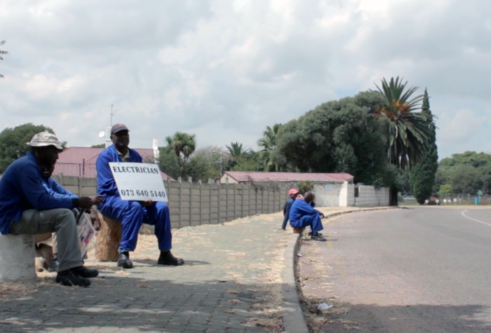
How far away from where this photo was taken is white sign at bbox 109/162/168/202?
7.62m

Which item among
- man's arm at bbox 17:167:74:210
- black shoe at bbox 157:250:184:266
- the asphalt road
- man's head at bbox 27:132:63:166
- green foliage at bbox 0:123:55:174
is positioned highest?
green foliage at bbox 0:123:55:174

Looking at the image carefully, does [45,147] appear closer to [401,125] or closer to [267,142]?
[401,125]

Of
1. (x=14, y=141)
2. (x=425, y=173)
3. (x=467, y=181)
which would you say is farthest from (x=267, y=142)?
(x=467, y=181)

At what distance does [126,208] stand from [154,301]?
93.8 inches

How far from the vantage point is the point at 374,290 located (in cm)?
745

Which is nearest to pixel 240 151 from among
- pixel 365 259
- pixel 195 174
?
pixel 195 174

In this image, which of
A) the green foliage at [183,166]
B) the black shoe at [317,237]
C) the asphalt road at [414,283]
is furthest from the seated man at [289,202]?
the green foliage at [183,166]

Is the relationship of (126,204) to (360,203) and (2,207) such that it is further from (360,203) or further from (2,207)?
(360,203)

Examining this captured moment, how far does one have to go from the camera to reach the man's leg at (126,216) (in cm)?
741

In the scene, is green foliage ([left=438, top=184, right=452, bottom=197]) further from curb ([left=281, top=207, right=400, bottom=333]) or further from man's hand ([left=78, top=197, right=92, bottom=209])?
man's hand ([left=78, top=197, right=92, bottom=209])

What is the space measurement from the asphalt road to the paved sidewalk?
A: 3.06ft

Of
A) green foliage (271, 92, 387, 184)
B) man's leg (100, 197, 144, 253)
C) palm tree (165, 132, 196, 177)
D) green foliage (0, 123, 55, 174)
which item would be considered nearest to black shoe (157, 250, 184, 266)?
man's leg (100, 197, 144, 253)

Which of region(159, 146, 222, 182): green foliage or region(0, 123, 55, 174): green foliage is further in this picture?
region(0, 123, 55, 174): green foliage

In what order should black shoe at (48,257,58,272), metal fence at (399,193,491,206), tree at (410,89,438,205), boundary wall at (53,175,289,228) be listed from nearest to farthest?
black shoe at (48,257,58,272)
boundary wall at (53,175,289,228)
tree at (410,89,438,205)
metal fence at (399,193,491,206)
